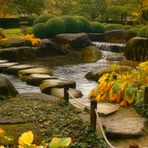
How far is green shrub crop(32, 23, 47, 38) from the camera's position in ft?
69.3

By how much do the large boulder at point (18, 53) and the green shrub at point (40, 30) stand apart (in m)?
3.10

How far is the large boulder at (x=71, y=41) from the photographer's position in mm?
20203

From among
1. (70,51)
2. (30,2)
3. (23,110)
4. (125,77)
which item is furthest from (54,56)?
(23,110)

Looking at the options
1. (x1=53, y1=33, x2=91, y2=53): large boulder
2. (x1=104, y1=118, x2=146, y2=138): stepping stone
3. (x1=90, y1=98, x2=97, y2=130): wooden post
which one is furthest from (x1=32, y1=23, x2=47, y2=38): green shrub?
(x1=90, y1=98, x2=97, y2=130): wooden post

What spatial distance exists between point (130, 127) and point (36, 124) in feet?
5.30

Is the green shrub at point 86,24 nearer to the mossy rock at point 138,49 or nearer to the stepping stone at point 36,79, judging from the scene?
the mossy rock at point 138,49

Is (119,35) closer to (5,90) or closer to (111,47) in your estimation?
(111,47)

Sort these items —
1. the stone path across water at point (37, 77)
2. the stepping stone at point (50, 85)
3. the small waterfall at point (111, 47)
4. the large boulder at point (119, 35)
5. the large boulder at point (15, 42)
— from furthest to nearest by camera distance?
the large boulder at point (119, 35) < the small waterfall at point (111, 47) < the large boulder at point (15, 42) < the stone path across water at point (37, 77) < the stepping stone at point (50, 85)

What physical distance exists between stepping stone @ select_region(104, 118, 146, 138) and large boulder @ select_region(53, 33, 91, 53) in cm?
1364

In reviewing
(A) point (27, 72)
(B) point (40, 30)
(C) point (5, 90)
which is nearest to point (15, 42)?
(B) point (40, 30)

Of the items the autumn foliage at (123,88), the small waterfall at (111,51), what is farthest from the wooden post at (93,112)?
the small waterfall at (111,51)

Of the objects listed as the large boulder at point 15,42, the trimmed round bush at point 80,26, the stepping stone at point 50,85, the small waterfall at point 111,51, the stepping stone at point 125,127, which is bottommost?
the small waterfall at point 111,51

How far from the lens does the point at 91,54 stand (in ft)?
65.3

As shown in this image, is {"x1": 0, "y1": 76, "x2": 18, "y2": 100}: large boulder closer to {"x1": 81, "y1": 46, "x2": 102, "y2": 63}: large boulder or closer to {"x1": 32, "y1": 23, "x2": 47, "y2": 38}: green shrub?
{"x1": 81, "y1": 46, "x2": 102, "y2": 63}: large boulder
